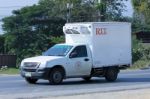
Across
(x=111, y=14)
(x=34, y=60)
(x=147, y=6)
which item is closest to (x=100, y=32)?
(x=34, y=60)

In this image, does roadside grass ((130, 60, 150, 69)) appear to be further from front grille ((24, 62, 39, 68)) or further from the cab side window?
front grille ((24, 62, 39, 68))

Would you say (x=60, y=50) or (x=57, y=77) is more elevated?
(x=60, y=50)

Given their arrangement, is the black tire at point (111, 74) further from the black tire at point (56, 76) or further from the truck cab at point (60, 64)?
the black tire at point (56, 76)

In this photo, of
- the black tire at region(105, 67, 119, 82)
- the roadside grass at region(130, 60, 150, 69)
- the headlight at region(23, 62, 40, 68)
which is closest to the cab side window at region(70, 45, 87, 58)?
the black tire at region(105, 67, 119, 82)

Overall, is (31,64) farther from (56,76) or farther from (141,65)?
(141,65)

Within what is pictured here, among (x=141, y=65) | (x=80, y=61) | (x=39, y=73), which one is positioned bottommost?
(x=141, y=65)

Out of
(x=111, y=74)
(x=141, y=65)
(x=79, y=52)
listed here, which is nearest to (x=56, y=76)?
(x=79, y=52)

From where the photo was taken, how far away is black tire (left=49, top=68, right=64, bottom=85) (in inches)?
979

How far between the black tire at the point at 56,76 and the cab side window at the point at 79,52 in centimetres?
109

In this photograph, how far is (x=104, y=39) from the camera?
2741 cm

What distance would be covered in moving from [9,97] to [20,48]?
55841 mm

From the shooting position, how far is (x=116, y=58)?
27.8 meters

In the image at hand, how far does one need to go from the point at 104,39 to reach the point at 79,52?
1.72 meters

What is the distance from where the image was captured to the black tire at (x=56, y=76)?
81.6ft
